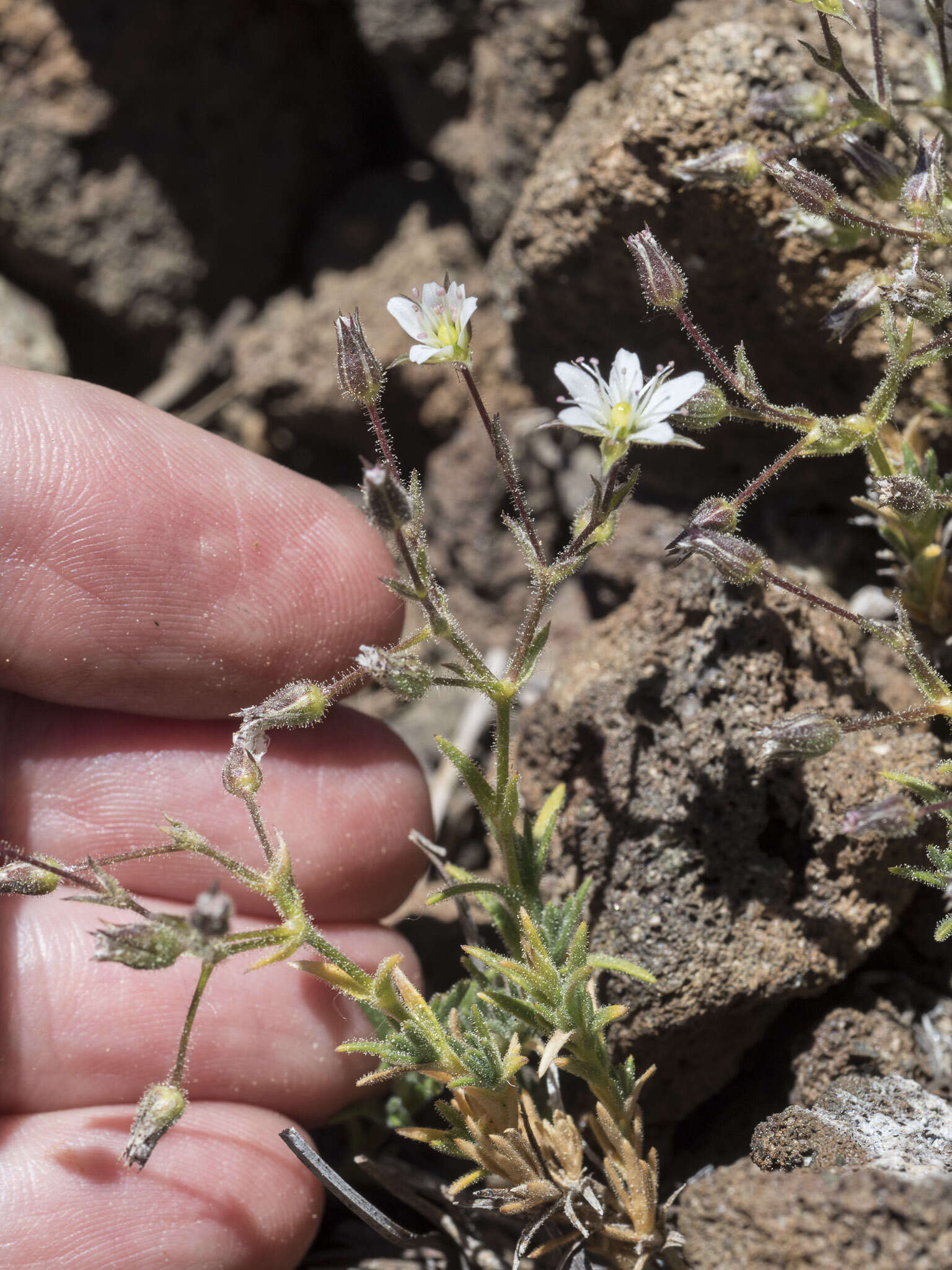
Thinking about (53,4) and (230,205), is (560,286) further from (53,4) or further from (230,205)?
(53,4)

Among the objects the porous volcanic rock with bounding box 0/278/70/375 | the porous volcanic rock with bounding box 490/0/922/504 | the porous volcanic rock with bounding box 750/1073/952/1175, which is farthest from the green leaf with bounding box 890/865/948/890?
the porous volcanic rock with bounding box 0/278/70/375

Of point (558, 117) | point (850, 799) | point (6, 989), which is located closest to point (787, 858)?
point (850, 799)

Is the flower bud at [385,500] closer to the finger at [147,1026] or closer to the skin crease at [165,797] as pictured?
the skin crease at [165,797]

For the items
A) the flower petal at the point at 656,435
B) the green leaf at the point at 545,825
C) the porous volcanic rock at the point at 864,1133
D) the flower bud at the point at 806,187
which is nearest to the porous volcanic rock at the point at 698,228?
the flower bud at the point at 806,187

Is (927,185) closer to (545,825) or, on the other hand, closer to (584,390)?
(584,390)

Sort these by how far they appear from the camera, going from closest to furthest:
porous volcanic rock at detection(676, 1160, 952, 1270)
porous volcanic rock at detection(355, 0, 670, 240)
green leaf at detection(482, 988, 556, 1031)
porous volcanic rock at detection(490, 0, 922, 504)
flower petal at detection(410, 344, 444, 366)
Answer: porous volcanic rock at detection(676, 1160, 952, 1270) < flower petal at detection(410, 344, 444, 366) < green leaf at detection(482, 988, 556, 1031) < porous volcanic rock at detection(490, 0, 922, 504) < porous volcanic rock at detection(355, 0, 670, 240)

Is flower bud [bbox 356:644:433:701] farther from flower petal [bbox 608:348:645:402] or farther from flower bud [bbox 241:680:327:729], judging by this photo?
flower petal [bbox 608:348:645:402]
